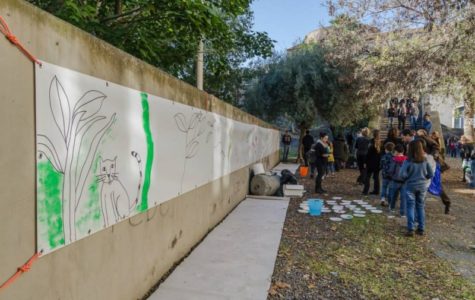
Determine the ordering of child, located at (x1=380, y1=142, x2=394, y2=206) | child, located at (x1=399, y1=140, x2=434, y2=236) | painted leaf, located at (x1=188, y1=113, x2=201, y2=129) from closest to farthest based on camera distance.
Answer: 1. painted leaf, located at (x1=188, y1=113, x2=201, y2=129)
2. child, located at (x1=399, y1=140, x2=434, y2=236)
3. child, located at (x1=380, y1=142, x2=394, y2=206)

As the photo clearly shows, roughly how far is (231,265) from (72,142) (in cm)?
263

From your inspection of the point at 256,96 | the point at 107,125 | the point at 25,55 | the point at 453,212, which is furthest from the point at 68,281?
the point at 256,96

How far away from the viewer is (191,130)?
4738mm

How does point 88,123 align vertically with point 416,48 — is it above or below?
below

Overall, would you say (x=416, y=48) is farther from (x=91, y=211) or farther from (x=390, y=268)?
(x=91, y=211)

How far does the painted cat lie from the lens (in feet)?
8.67

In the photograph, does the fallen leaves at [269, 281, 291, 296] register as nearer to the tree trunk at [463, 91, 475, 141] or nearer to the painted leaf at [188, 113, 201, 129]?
the painted leaf at [188, 113, 201, 129]

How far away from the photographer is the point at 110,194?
2740 mm

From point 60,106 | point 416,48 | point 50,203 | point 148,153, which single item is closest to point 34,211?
point 50,203

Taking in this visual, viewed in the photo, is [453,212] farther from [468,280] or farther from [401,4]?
[401,4]

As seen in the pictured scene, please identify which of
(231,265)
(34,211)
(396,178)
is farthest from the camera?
(396,178)

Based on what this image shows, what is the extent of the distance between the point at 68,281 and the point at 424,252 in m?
4.66

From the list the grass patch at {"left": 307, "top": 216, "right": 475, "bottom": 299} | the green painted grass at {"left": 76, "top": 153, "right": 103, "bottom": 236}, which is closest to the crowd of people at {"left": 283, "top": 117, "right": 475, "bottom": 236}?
the grass patch at {"left": 307, "top": 216, "right": 475, "bottom": 299}

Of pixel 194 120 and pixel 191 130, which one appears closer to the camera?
pixel 191 130
